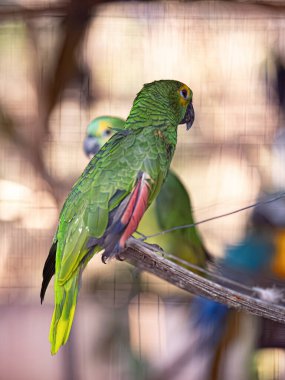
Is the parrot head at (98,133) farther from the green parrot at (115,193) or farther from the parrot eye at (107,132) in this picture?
the green parrot at (115,193)

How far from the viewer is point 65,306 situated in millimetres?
503

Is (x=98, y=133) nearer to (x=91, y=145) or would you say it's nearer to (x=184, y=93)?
(x=91, y=145)

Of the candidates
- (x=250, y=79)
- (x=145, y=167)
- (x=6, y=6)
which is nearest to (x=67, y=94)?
(x=6, y=6)

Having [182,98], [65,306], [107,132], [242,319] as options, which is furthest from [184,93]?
[242,319]

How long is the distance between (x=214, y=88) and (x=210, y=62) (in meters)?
0.04

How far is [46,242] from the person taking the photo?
1.07 m

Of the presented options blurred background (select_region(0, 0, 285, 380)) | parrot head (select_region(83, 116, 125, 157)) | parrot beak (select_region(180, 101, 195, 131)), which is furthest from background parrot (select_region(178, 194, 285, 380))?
parrot beak (select_region(180, 101, 195, 131))

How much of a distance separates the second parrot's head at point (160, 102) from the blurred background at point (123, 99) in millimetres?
465

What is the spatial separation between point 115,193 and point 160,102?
94mm

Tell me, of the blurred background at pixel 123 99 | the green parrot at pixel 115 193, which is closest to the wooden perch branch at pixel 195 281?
the green parrot at pixel 115 193

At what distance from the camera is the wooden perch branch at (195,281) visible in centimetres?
52

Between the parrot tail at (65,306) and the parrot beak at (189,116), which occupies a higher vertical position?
the parrot beak at (189,116)

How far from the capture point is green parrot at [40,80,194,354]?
0.50 metres

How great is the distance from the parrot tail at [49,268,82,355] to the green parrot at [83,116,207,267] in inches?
13.4
